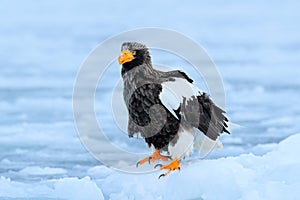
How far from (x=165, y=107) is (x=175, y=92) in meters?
0.08

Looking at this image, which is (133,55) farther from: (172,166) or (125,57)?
(172,166)

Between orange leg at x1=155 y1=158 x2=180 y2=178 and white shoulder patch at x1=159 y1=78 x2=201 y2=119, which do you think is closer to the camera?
white shoulder patch at x1=159 y1=78 x2=201 y2=119

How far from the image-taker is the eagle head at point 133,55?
2932 millimetres

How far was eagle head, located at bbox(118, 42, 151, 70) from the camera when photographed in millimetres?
2932

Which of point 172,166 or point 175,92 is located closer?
point 175,92

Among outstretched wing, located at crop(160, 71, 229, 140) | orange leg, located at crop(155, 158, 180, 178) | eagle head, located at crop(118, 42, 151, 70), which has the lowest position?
orange leg, located at crop(155, 158, 180, 178)

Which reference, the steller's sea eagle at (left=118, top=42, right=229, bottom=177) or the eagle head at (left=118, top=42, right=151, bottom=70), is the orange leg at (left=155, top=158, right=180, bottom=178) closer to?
the steller's sea eagle at (left=118, top=42, right=229, bottom=177)

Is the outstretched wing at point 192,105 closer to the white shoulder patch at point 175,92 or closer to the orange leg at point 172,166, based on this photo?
the white shoulder patch at point 175,92

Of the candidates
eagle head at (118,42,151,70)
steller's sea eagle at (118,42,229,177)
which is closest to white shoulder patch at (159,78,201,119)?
steller's sea eagle at (118,42,229,177)

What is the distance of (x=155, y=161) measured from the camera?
3.14 meters

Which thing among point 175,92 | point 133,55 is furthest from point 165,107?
point 133,55

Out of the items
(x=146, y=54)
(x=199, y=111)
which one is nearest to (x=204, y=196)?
(x=199, y=111)

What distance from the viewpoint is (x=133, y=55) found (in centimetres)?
295

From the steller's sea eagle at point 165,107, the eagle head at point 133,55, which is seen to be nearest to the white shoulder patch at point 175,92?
the steller's sea eagle at point 165,107
